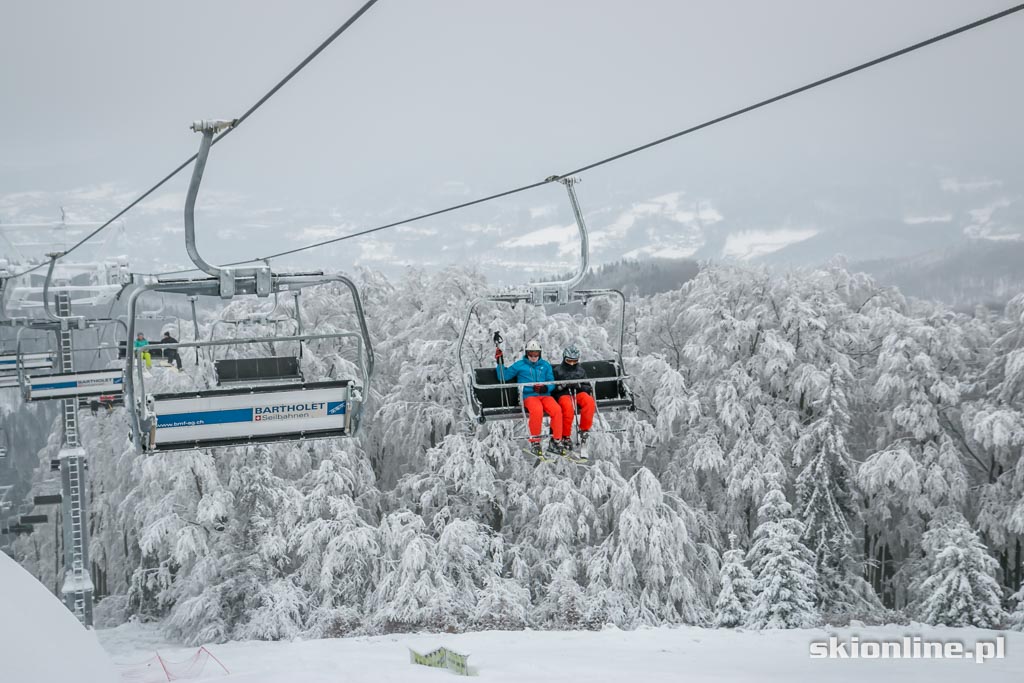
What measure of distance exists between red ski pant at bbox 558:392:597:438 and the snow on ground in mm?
4633

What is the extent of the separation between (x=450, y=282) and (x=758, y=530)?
917 centimetres

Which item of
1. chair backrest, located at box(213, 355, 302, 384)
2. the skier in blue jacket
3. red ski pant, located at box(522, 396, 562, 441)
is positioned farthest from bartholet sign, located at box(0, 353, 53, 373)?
red ski pant, located at box(522, 396, 562, 441)

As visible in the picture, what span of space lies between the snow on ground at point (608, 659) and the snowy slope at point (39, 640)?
19.7ft

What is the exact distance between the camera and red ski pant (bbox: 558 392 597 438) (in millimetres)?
8867

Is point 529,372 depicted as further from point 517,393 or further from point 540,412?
point 517,393

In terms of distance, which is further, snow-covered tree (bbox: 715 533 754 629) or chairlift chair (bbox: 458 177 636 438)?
snow-covered tree (bbox: 715 533 754 629)

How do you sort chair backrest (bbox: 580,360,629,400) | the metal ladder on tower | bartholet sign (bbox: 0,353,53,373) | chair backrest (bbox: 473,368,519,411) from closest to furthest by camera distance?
chair backrest (bbox: 580,360,629,400) < chair backrest (bbox: 473,368,519,411) < the metal ladder on tower < bartholet sign (bbox: 0,353,53,373)

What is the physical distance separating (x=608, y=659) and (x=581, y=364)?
6452mm

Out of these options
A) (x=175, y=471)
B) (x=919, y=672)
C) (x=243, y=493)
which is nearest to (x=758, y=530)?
(x=919, y=672)

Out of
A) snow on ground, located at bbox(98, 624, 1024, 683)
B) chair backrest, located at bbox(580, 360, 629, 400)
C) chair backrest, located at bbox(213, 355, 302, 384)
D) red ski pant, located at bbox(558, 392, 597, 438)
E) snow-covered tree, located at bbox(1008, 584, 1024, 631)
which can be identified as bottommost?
snow-covered tree, located at bbox(1008, 584, 1024, 631)

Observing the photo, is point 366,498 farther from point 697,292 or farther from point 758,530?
point 697,292

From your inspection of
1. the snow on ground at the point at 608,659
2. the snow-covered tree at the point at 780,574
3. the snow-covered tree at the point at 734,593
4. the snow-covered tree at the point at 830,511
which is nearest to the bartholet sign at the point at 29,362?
the snow on ground at the point at 608,659

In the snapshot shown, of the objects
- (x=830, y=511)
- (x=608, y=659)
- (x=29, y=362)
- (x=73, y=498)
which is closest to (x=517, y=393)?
(x=608, y=659)

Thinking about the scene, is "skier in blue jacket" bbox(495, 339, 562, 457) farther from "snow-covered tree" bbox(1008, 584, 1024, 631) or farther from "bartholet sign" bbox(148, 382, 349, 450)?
"snow-covered tree" bbox(1008, 584, 1024, 631)
